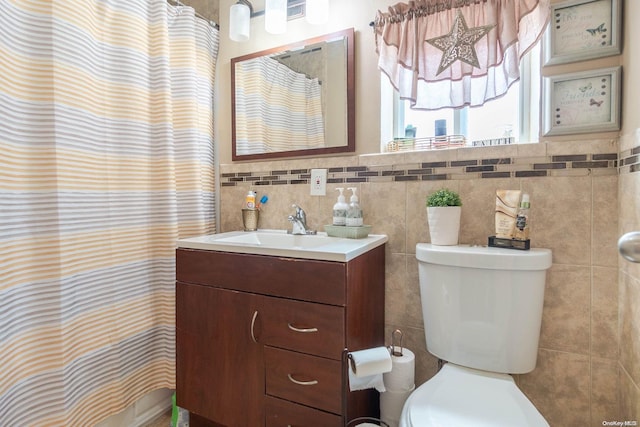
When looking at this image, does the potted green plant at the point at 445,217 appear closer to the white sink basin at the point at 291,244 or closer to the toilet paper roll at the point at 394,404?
the white sink basin at the point at 291,244

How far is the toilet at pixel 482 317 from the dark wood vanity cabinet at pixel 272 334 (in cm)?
23

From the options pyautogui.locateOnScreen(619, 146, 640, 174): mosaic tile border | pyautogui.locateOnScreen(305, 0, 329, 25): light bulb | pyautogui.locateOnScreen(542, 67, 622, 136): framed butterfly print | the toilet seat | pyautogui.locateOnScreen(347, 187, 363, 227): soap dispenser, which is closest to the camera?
the toilet seat

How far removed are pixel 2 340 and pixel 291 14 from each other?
1.71 metres

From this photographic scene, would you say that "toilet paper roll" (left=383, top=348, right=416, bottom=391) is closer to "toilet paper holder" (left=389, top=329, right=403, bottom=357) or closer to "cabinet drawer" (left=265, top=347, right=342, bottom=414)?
"toilet paper holder" (left=389, top=329, right=403, bottom=357)

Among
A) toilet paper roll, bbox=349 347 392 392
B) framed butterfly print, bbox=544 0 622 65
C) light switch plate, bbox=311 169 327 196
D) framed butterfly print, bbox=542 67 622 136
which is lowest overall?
toilet paper roll, bbox=349 347 392 392


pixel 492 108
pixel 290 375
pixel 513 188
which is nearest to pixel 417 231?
pixel 513 188

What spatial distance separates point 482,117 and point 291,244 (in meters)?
0.97

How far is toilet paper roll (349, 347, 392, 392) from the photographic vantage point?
3.03 feet

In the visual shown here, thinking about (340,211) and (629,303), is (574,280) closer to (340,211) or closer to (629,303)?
(629,303)

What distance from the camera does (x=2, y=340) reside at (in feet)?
3.13

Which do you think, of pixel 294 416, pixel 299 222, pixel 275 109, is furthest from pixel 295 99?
pixel 294 416

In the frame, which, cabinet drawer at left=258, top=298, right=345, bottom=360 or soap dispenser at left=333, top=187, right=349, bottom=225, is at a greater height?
soap dispenser at left=333, top=187, right=349, bottom=225

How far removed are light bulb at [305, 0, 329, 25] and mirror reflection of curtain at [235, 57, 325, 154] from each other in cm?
25

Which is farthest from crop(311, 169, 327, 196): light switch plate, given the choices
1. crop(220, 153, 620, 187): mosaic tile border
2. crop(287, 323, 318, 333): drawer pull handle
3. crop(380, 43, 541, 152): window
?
crop(287, 323, 318, 333): drawer pull handle
